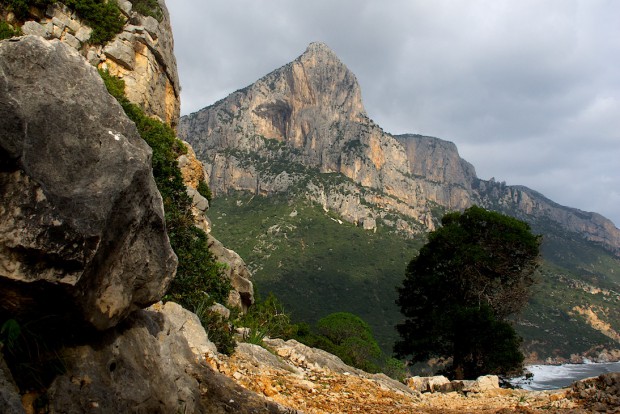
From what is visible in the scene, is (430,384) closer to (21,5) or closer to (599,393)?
(599,393)

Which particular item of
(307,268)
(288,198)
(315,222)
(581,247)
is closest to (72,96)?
(307,268)

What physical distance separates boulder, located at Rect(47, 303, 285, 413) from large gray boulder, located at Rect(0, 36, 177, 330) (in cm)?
35

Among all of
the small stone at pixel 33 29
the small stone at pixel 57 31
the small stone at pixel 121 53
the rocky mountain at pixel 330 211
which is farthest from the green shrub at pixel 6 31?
the rocky mountain at pixel 330 211

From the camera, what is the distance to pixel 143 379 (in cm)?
450

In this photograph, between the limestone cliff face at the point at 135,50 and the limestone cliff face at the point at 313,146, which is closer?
the limestone cliff face at the point at 135,50

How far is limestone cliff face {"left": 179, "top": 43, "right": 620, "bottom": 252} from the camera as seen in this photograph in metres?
135

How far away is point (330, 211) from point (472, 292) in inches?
3860

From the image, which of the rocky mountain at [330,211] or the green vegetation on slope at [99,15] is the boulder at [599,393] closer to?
the green vegetation on slope at [99,15]

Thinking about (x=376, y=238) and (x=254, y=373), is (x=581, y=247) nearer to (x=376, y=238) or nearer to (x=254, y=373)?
(x=376, y=238)

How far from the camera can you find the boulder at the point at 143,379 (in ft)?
12.7

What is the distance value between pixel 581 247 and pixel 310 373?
222300 millimetres

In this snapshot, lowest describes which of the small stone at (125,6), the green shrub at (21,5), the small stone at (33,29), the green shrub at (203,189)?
the green shrub at (203,189)

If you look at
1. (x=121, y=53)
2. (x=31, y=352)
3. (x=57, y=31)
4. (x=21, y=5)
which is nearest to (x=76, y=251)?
(x=31, y=352)

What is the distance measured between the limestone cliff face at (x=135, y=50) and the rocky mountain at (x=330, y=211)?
49836mm
